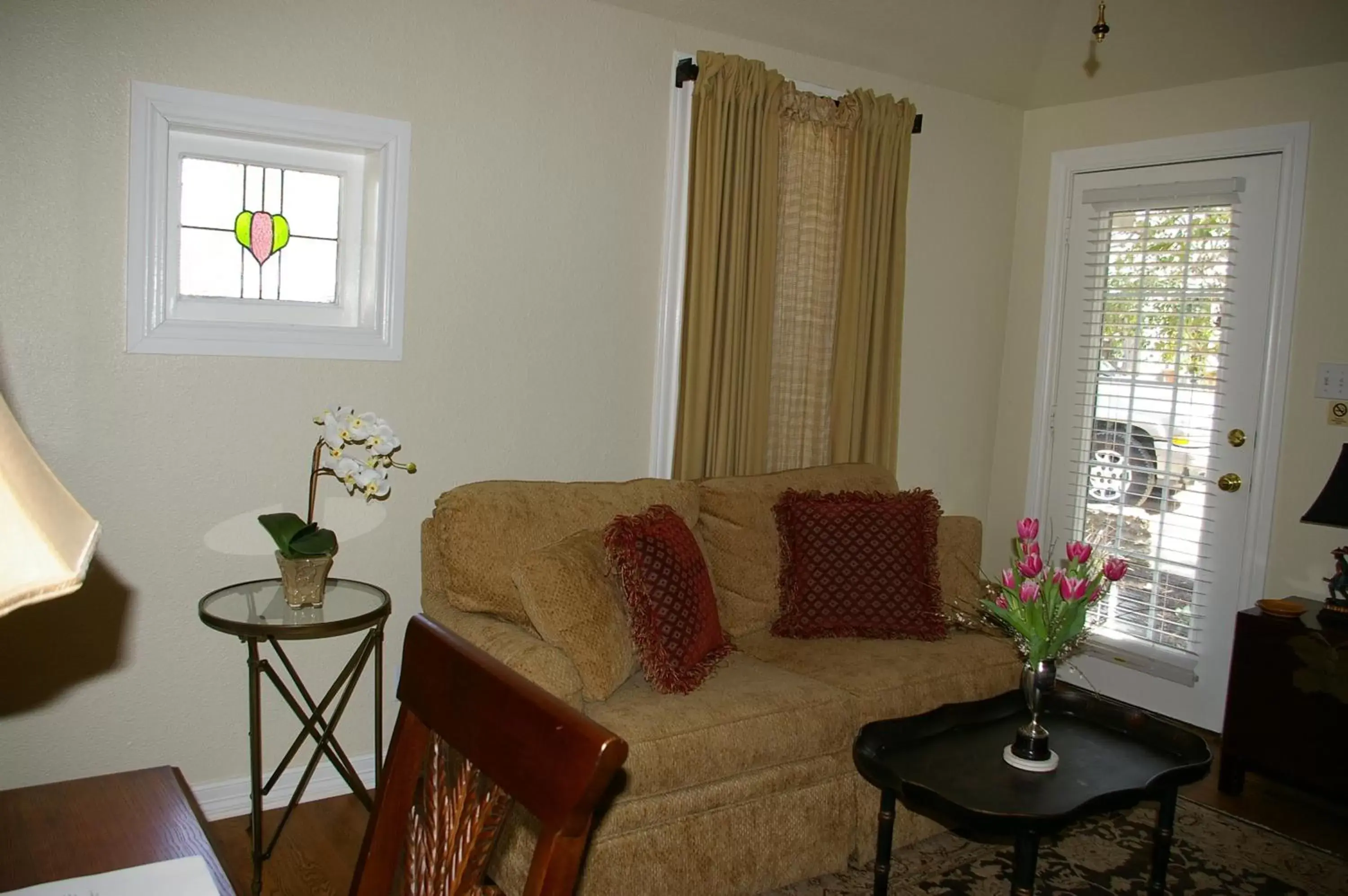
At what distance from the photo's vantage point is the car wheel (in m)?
4.12

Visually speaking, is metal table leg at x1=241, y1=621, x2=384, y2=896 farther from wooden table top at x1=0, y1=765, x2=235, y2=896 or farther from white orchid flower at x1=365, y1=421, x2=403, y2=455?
wooden table top at x1=0, y1=765, x2=235, y2=896

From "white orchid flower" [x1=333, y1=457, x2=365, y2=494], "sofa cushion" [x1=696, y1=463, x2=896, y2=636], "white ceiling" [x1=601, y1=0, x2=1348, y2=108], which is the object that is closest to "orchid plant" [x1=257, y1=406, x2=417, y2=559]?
"white orchid flower" [x1=333, y1=457, x2=365, y2=494]

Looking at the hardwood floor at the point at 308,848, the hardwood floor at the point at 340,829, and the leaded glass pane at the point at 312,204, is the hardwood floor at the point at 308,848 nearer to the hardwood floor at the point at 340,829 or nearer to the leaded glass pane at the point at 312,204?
the hardwood floor at the point at 340,829

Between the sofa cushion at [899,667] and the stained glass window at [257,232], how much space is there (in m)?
1.75

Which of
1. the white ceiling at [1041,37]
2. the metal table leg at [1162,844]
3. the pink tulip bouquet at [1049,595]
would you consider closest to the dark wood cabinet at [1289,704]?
the metal table leg at [1162,844]

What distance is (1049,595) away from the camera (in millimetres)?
2404

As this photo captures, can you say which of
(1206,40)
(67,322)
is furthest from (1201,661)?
(67,322)

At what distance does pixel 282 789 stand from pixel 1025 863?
208 cm

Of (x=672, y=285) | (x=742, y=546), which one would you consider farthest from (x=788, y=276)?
(x=742, y=546)

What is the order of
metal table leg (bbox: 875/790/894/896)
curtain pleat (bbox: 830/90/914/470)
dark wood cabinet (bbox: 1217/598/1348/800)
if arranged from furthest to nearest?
curtain pleat (bbox: 830/90/914/470) < dark wood cabinet (bbox: 1217/598/1348/800) < metal table leg (bbox: 875/790/894/896)

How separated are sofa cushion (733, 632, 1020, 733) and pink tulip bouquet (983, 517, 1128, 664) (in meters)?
0.54

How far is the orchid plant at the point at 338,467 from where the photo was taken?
2691 mm

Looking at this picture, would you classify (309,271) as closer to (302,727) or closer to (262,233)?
(262,233)

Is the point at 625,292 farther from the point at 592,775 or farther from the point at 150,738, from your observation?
the point at 592,775
